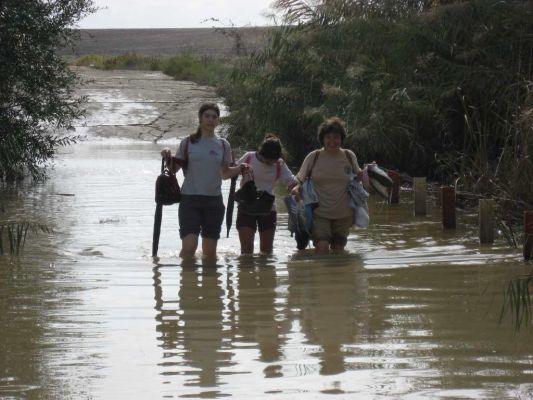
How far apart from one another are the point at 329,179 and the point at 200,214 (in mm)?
1265

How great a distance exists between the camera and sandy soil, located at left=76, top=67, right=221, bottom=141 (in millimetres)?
31312

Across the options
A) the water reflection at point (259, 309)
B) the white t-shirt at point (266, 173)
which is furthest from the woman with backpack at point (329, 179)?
the water reflection at point (259, 309)

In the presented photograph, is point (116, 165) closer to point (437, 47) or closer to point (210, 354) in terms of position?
point (437, 47)

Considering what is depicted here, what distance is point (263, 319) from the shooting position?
27.0 ft

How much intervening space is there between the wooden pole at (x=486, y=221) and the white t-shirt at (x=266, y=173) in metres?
2.11

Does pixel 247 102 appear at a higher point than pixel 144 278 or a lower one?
higher

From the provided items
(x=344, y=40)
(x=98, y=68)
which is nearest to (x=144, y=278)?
(x=344, y=40)

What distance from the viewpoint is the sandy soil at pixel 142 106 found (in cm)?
3131

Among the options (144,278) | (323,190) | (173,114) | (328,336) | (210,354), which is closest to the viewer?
(210,354)

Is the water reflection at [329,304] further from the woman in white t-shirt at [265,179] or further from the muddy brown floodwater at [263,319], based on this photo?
the woman in white t-shirt at [265,179]

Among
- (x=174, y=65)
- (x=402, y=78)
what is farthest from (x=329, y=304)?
(x=174, y=65)

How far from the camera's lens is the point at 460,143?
18.8 metres

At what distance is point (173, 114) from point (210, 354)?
26.3m

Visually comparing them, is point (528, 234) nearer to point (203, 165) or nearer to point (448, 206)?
point (203, 165)
